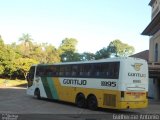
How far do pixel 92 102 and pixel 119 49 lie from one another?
339 feet

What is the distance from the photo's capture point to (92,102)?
26312mm

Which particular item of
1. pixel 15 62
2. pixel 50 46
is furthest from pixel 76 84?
pixel 50 46

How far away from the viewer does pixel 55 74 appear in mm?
31297

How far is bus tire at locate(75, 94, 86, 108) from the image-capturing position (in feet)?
89.5

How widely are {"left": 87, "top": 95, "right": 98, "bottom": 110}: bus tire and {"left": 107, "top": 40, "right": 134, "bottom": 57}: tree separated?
324ft

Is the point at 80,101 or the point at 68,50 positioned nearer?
the point at 80,101

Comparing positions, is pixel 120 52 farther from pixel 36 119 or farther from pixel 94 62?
pixel 36 119

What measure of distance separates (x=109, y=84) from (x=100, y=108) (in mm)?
3316

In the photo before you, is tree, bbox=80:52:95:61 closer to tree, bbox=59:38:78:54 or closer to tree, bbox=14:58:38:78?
tree, bbox=59:38:78:54

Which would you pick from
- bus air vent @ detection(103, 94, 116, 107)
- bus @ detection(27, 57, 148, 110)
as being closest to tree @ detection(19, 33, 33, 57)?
bus @ detection(27, 57, 148, 110)

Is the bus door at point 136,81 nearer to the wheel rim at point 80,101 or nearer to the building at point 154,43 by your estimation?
the wheel rim at point 80,101

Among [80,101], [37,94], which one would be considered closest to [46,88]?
[37,94]

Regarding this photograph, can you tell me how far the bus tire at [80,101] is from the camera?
89.5 feet

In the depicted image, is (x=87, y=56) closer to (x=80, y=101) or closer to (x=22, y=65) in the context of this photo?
(x=22, y=65)
